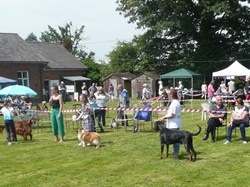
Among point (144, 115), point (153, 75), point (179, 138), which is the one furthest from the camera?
point (153, 75)

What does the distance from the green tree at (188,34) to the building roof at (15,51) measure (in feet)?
30.3

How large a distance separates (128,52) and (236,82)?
60.1 feet

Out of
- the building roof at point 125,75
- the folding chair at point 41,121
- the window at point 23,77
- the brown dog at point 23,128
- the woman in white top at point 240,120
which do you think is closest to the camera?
the woman in white top at point 240,120

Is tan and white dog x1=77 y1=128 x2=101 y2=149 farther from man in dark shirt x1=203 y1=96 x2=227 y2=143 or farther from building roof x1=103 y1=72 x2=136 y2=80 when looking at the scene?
building roof x1=103 y1=72 x2=136 y2=80

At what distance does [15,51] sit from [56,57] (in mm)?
7288

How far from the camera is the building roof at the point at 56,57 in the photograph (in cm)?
4101

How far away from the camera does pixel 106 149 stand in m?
10.3

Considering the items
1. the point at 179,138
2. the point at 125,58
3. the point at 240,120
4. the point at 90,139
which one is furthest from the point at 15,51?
the point at 179,138

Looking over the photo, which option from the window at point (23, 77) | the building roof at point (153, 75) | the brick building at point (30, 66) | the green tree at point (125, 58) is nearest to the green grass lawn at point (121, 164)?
the brick building at point (30, 66)

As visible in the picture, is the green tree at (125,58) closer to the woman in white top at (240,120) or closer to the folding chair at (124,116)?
the folding chair at (124,116)

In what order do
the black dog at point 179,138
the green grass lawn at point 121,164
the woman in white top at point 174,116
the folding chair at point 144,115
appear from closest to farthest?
the green grass lawn at point 121,164 < the black dog at point 179,138 < the woman in white top at point 174,116 < the folding chair at point 144,115

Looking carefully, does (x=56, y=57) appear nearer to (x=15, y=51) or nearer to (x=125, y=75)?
(x=15, y=51)

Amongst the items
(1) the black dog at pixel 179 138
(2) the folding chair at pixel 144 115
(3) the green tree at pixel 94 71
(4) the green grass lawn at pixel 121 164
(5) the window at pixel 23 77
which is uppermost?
(3) the green tree at pixel 94 71

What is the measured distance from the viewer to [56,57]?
42594 mm
